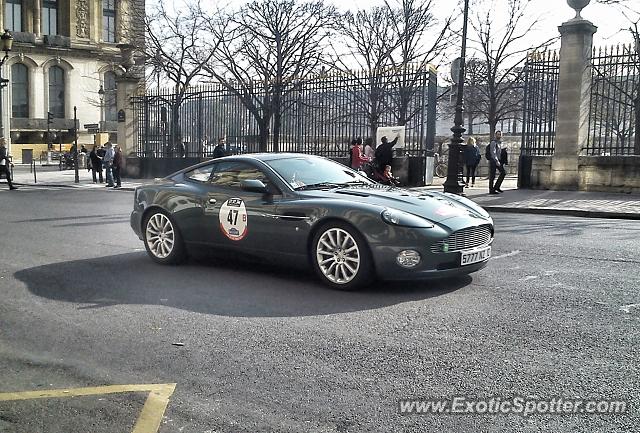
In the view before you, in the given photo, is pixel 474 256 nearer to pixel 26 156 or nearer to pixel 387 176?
pixel 387 176

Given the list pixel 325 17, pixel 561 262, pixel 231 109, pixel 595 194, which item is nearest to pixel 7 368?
pixel 561 262

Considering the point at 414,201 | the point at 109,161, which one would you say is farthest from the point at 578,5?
the point at 109,161

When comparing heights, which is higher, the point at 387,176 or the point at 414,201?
the point at 414,201

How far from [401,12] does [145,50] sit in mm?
14988

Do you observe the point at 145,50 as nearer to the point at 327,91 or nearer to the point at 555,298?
the point at 327,91

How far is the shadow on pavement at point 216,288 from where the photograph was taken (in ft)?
18.6

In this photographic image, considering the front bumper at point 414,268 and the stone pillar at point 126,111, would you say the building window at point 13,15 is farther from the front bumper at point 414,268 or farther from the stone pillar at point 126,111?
the front bumper at point 414,268

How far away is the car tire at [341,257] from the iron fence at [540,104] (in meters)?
14.5

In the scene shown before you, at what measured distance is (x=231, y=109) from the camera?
26.0 meters

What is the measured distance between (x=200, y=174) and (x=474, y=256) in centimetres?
346

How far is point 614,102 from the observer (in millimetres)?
17672

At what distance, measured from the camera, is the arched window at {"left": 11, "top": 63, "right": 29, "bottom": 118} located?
61.2m

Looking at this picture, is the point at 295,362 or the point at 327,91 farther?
the point at 327,91

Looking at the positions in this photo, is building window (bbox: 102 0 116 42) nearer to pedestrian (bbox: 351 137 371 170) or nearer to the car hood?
pedestrian (bbox: 351 137 371 170)
